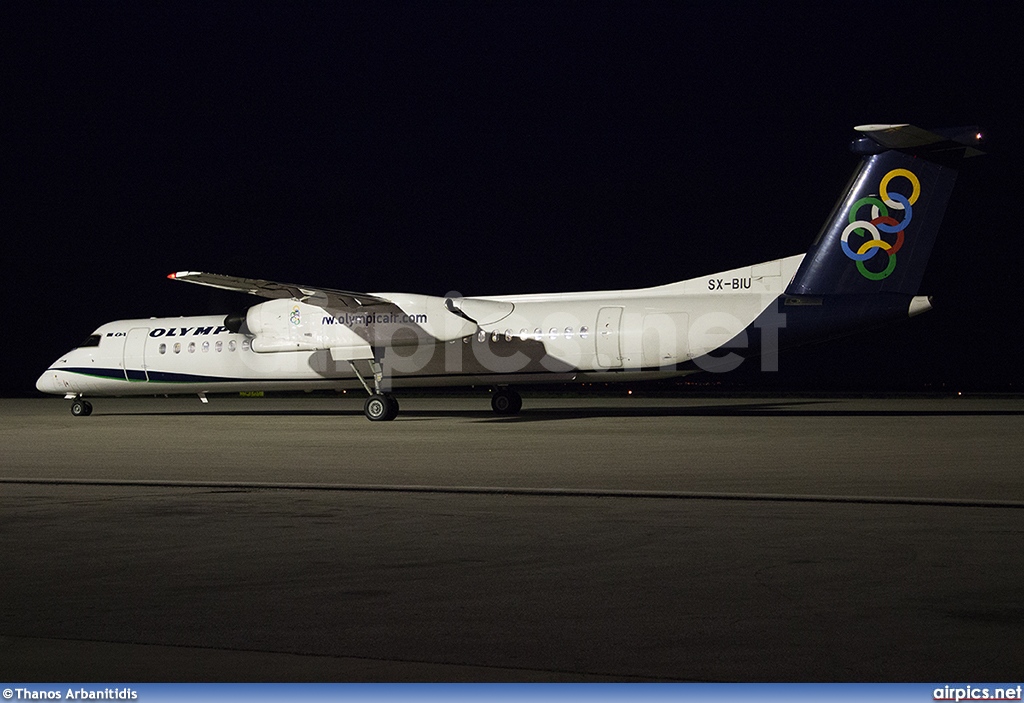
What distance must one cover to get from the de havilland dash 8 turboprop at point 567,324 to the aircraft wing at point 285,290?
0.05 metres

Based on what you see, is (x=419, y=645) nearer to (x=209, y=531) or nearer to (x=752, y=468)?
(x=209, y=531)

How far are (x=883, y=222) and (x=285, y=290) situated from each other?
14.5 metres

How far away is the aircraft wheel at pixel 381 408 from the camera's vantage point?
90.8ft

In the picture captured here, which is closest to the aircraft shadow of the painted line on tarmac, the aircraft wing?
the aircraft wing

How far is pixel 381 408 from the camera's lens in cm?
2766

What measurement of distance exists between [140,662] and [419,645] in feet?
4.44

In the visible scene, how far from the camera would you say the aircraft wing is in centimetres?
2584

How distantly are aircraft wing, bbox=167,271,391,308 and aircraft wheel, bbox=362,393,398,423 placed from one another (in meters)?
2.49

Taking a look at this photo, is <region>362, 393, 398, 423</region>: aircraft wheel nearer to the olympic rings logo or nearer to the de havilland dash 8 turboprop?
the de havilland dash 8 turboprop

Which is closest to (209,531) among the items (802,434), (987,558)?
(987,558)

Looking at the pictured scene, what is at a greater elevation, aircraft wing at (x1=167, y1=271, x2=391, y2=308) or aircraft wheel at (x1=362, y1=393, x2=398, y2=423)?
aircraft wing at (x1=167, y1=271, x2=391, y2=308)

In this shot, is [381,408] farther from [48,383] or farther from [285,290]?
[48,383]

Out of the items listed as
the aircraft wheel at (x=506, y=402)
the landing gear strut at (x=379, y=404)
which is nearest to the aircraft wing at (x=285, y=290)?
the landing gear strut at (x=379, y=404)

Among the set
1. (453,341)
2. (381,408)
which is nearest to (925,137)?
(453,341)
